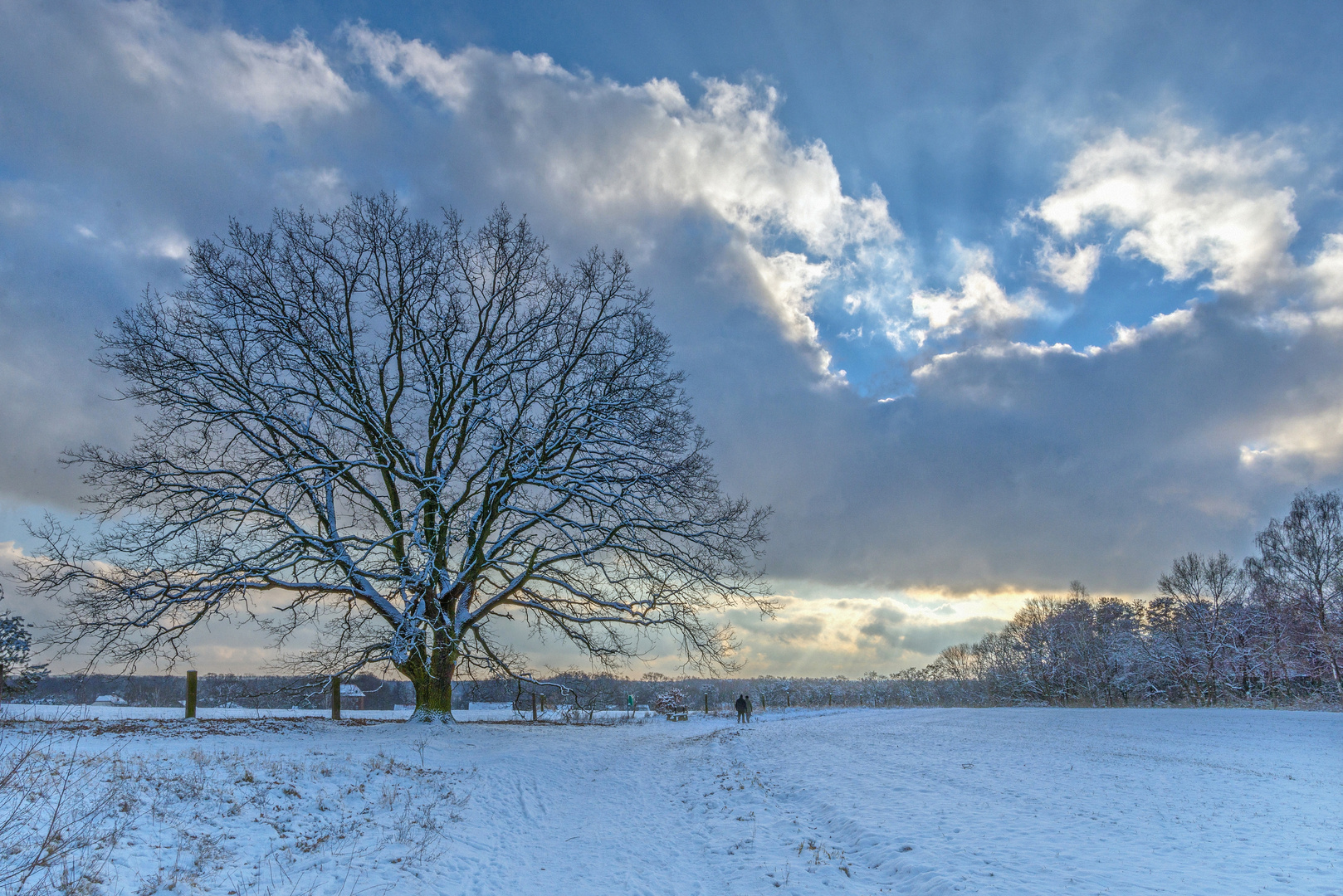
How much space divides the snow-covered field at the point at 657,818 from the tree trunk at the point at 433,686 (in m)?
0.80

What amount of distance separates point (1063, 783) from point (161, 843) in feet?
48.6

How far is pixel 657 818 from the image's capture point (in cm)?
1001

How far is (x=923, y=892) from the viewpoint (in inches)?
252

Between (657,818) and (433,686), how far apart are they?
9679mm

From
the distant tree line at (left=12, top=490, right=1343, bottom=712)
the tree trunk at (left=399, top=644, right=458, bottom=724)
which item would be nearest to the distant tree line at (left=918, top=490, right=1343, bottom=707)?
the distant tree line at (left=12, top=490, right=1343, bottom=712)

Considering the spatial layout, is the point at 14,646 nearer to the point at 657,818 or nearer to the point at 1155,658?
the point at 657,818

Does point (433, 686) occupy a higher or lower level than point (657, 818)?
higher

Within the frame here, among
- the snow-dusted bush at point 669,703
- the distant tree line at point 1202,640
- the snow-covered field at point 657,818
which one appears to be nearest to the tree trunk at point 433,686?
the snow-covered field at point 657,818

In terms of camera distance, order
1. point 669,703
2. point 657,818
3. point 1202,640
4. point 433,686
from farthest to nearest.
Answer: point 1202,640
point 669,703
point 433,686
point 657,818

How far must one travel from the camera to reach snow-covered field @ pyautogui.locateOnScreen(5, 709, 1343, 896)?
649 centimetres

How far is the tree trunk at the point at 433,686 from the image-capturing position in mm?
16750

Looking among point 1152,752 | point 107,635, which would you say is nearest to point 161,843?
point 107,635

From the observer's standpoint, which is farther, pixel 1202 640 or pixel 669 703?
pixel 1202 640

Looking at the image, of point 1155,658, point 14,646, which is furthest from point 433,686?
point 1155,658
